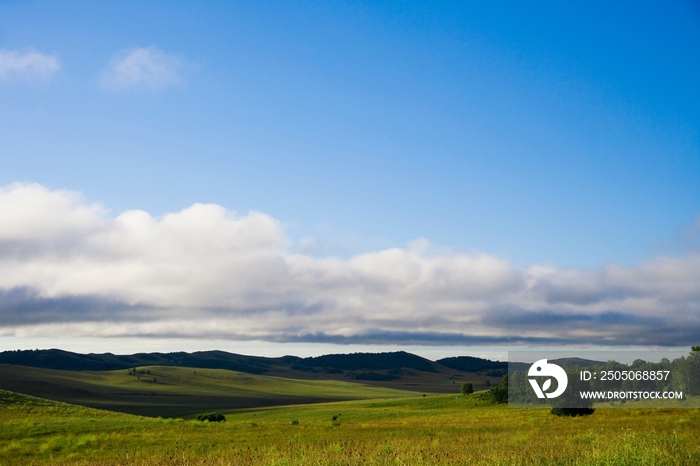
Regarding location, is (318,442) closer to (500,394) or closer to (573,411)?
(573,411)

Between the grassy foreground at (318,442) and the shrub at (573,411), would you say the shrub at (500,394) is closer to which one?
the shrub at (573,411)

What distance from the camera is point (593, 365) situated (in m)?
88.6

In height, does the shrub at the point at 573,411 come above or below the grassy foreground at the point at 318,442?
below

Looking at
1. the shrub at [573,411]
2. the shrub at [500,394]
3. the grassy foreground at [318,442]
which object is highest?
the grassy foreground at [318,442]

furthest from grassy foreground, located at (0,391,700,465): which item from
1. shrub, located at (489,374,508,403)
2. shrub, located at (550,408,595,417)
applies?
shrub, located at (489,374,508,403)

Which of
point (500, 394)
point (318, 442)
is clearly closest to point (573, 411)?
point (318, 442)

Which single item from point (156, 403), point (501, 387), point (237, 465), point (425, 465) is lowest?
point (156, 403)

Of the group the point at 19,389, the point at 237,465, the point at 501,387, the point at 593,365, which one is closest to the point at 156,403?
the point at 19,389

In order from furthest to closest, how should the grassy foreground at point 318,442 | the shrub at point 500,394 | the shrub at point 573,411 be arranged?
the shrub at point 500,394, the shrub at point 573,411, the grassy foreground at point 318,442

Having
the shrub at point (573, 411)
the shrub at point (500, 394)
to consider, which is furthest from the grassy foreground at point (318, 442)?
the shrub at point (500, 394)

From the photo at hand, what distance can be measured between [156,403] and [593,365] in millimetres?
153975

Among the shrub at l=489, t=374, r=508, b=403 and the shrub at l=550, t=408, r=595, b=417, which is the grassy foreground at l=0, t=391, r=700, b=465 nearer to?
the shrub at l=550, t=408, r=595, b=417

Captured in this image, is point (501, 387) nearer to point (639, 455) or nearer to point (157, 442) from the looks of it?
point (157, 442)

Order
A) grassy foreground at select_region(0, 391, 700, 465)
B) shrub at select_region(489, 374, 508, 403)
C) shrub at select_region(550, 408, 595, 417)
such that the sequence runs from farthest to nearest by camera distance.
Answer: shrub at select_region(489, 374, 508, 403) < shrub at select_region(550, 408, 595, 417) < grassy foreground at select_region(0, 391, 700, 465)
